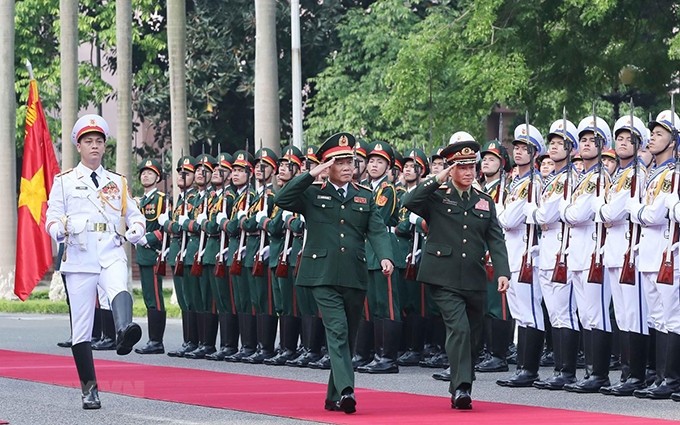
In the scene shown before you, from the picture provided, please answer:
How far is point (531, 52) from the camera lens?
27.9 meters

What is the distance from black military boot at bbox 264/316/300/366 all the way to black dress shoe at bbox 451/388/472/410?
498cm

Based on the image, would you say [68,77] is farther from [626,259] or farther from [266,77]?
[626,259]

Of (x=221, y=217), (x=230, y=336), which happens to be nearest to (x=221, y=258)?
(x=221, y=217)

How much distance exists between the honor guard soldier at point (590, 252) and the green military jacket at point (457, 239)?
1157 millimetres

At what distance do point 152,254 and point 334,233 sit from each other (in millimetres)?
6556

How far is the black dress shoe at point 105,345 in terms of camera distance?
2038 cm

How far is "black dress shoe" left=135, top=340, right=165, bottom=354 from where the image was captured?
64.9 ft

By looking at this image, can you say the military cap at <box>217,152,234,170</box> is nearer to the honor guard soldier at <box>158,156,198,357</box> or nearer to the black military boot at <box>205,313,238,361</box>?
the honor guard soldier at <box>158,156,198,357</box>

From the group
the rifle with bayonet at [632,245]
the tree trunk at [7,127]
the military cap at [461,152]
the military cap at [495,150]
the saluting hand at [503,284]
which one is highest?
the tree trunk at [7,127]

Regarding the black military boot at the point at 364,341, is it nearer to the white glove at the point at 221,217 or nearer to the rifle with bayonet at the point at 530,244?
→ the white glove at the point at 221,217

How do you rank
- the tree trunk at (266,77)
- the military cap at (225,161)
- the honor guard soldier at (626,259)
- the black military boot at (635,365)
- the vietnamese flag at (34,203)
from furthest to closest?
the tree trunk at (266,77)
the vietnamese flag at (34,203)
the military cap at (225,161)
the black military boot at (635,365)
the honor guard soldier at (626,259)

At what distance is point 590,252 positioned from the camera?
14.8 meters

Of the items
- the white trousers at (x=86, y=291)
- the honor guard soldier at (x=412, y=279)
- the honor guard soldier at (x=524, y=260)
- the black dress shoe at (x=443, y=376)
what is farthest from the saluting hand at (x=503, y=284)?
the honor guard soldier at (x=412, y=279)

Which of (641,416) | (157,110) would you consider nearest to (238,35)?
(157,110)
